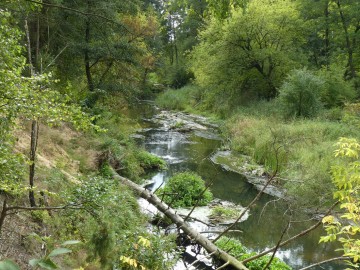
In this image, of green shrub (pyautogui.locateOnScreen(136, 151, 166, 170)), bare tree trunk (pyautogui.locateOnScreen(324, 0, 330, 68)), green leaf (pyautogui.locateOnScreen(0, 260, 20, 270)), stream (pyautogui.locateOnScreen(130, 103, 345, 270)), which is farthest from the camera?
bare tree trunk (pyautogui.locateOnScreen(324, 0, 330, 68))

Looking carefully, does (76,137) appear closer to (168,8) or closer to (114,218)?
(114,218)

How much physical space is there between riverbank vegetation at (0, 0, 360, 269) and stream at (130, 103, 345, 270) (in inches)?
34.9

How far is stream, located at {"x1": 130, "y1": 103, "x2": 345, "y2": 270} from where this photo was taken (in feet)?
30.3

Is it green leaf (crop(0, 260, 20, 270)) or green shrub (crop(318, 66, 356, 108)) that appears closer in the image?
green leaf (crop(0, 260, 20, 270))

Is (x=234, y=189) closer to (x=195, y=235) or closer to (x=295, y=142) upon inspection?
(x=295, y=142)

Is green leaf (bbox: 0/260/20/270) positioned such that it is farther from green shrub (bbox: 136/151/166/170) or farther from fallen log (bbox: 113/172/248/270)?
green shrub (bbox: 136/151/166/170)

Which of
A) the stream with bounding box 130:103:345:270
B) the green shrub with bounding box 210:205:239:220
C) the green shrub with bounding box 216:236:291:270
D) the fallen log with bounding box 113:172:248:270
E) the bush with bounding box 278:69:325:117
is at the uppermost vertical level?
the bush with bounding box 278:69:325:117

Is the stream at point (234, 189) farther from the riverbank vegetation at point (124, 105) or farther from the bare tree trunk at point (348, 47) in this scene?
the bare tree trunk at point (348, 47)

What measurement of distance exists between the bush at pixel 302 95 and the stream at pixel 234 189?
15.4 feet

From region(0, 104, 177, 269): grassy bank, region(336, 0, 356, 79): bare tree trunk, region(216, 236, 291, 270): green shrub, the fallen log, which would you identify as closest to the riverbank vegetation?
region(0, 104, 177, 269): grassy bank

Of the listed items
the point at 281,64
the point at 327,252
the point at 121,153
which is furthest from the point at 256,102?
the point at 327,252

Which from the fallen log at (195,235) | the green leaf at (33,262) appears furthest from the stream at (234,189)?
the green leaf at (33,262)

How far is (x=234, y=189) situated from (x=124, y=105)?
769 centimetres

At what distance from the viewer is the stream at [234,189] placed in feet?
30.3
